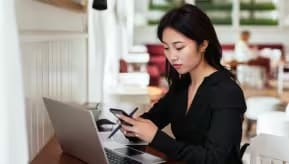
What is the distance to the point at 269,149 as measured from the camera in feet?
4.84

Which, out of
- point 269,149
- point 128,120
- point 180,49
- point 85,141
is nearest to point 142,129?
point 128,120

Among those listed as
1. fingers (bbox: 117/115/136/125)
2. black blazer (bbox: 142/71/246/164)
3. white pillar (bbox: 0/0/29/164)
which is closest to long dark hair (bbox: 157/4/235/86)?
black blazer (bbox: 142/71/246/164)

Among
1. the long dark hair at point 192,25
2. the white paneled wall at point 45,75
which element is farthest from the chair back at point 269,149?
the white paneled wall at point 45,75

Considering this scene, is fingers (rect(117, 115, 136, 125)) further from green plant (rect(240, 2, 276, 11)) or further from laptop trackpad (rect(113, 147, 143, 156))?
green plant (rect(240, 2, 276, 11))

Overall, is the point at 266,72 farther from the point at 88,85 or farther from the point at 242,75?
the point at 88,85

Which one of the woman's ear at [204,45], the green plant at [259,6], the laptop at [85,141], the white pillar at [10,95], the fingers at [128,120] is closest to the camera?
the white pillar at [10,95]

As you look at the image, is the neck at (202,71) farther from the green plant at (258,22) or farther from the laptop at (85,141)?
the green plant at (258,22)

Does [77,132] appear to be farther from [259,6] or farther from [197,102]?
[259,6]

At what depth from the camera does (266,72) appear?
7102 millimetres

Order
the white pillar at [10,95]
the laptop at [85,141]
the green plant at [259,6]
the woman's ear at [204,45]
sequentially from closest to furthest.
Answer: the white pillar at [10,95]
the laptop at [85,141]
the woman's ear at [204,45]
the green plant at [259,6]

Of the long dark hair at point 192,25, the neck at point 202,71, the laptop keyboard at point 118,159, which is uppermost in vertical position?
the long dark hair at point 192,25

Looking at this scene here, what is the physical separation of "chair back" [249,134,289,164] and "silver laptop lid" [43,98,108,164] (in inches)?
22.9

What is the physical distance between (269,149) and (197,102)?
306 mm

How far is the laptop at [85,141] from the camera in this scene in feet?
3.78
